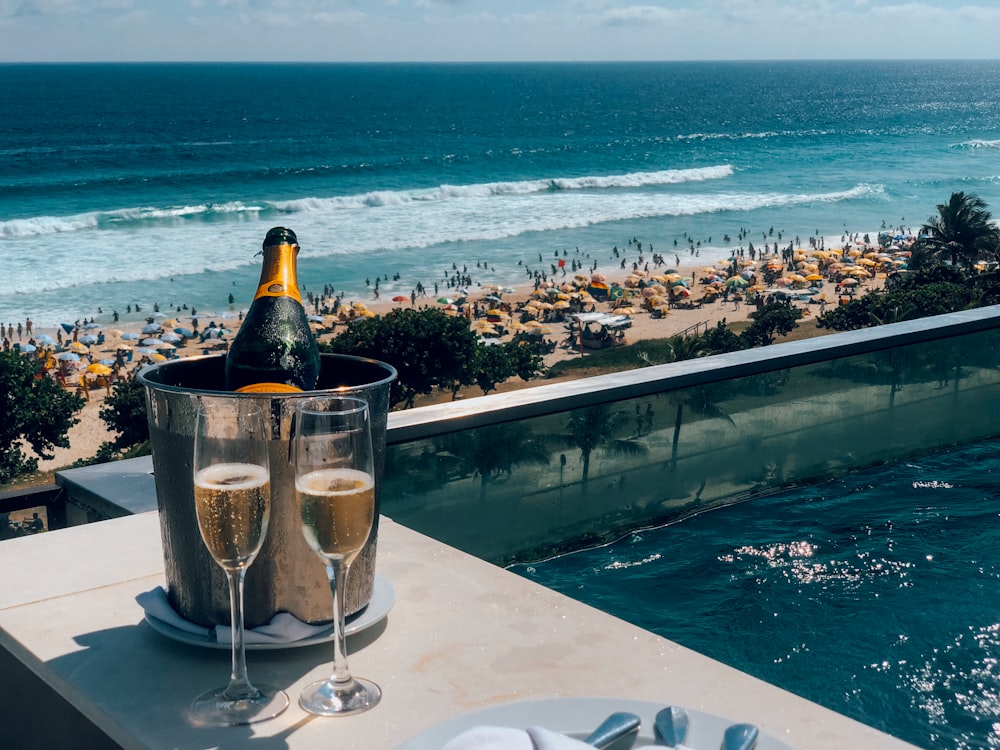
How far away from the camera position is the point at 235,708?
1174mm

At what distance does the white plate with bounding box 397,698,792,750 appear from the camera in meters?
A: 1.05

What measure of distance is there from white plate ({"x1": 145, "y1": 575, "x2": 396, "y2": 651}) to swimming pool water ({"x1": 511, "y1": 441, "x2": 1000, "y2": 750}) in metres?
1.47

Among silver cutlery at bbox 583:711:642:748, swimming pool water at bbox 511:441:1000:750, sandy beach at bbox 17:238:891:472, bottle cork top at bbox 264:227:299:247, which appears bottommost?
sandy beach at bbox 17:238:891:472

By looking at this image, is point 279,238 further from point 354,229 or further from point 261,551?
point 354,229

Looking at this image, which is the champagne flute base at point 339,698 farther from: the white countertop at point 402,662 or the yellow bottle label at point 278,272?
the yellow bottle label at point 278,272

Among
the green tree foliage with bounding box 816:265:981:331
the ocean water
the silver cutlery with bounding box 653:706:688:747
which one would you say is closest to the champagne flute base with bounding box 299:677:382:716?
the silver cutlery with bounding box 653:706:688:747

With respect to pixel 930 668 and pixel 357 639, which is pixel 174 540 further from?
pixel 930 668

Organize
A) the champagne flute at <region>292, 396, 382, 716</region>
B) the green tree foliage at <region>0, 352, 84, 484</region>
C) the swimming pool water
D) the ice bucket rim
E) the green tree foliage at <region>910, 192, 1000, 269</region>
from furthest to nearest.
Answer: the green tree foliage at <region>910, 192, 1000, 269</region> < the green tree foliage at <region>0, 352, 84, 484</region> < the swimming pool water < the ice bucket rim < the champagne flute at <region>292, 396, 382, 716</region>

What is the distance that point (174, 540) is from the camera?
1376 mm

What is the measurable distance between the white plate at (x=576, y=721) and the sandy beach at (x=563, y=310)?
16.6 m

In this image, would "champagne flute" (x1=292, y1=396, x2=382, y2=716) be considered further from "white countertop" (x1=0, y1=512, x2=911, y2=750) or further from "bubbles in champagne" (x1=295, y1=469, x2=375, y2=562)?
"white countertop" (x1=0, y1=512, x2=911, y2=750)

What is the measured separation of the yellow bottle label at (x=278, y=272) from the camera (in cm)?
150

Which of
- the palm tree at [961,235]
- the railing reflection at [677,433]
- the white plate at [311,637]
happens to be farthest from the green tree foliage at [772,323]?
the white plate at [311,637]

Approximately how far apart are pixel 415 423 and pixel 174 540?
1574mm
